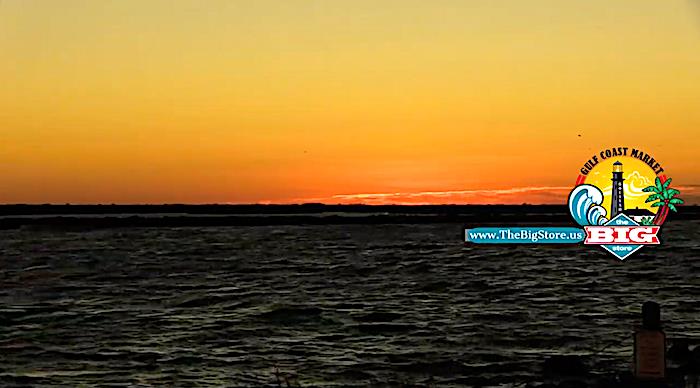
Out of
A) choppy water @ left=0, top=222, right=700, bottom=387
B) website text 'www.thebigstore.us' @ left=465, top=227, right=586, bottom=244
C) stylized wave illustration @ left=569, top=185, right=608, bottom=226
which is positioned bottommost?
choppy water @ left=0, top=222, right=700, bottom=387

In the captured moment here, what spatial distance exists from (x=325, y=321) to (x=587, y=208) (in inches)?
514

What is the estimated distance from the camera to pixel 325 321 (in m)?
33.8

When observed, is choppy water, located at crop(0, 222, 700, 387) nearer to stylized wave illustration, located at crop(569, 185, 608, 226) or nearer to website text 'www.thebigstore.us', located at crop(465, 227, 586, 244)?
website text 'www.thebigstore.us', located at crop(465, 227, 586, 244)

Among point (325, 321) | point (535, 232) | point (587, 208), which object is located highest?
point (587, 208)

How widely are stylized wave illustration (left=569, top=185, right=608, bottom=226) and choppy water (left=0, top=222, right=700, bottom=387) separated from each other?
3108 mm

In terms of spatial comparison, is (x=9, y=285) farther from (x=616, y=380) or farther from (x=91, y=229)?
(x=91, y=229)

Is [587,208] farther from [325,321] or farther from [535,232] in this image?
[325,321]

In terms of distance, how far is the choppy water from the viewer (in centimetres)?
2323

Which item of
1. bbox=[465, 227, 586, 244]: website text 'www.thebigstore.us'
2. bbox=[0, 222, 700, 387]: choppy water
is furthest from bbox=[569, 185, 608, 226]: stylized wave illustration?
bbox=[0, 222, 700, 387]: choppy water

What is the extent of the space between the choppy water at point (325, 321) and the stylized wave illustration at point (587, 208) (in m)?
3.11

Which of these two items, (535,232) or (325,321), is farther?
(325,321)

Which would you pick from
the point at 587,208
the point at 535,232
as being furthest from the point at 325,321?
the point at 587,208

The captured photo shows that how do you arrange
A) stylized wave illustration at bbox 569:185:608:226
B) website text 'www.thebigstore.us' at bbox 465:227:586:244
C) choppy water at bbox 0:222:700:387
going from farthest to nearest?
website text 'www.thebigstore.us' at bbox 465:227:586:244
stylized wave illustration at bbox 569:185:608:226
choppy water at bbox 0:222:700:387

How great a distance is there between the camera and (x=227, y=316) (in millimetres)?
35438
